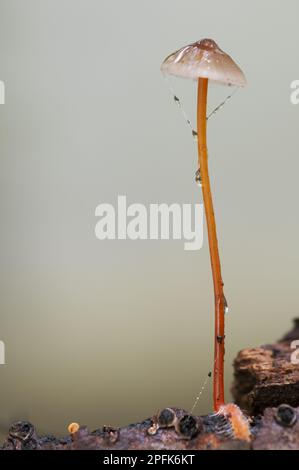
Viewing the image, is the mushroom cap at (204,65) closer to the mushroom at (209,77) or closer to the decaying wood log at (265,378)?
the mushroom at (209,77)

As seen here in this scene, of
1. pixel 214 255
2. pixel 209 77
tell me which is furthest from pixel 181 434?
Result: pixel 209 77

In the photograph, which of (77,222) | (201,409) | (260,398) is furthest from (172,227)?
(260,398)

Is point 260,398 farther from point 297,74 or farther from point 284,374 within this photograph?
point 297,74

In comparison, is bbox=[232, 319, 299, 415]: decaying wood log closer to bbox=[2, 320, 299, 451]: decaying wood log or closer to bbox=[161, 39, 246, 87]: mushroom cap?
bbox=[2, 320, 299, 451]: decaying wood log

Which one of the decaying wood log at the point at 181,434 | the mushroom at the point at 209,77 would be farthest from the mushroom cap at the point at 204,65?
the decaying wood log at the point at 181,434

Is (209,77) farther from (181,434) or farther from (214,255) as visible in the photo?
(181,434)

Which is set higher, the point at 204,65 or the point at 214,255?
the point at 204,65

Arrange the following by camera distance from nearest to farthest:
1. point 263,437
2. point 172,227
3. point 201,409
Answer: point 263,437 → point 201,409 → point 172,227
